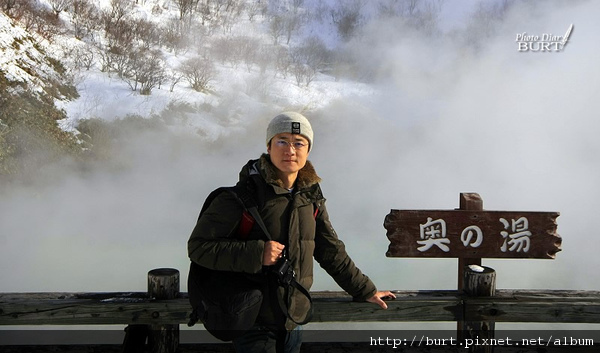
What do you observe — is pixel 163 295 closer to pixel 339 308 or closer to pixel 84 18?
pixel 339 308

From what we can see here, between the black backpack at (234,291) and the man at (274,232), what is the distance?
19 mm

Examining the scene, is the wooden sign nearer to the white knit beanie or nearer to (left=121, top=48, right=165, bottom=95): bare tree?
the white knit beanie

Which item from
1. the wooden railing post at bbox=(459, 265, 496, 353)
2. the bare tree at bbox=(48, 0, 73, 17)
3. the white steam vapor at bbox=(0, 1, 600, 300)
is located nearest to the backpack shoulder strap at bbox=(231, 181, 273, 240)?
the wooden railing post at bbox=(459, 265, 496, 353)

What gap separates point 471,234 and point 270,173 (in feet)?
4.24

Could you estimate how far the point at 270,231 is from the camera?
4.78 ft

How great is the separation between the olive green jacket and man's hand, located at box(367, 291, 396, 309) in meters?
0.38

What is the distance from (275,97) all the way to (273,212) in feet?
47.9

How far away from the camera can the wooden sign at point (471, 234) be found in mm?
2395

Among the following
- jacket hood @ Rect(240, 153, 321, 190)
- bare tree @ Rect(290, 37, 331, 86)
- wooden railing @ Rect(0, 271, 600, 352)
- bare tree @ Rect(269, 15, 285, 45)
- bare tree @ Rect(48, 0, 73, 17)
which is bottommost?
wooden railing @ Rect(0, 271, 600, 352)

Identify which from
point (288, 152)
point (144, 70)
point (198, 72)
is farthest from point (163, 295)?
point (198, 72)

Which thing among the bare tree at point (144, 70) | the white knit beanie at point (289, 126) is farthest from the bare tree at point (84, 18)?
the white knit beanie at point (289, 126)

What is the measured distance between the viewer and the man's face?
58.8 inches

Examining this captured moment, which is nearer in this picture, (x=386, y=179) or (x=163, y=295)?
(x=163, y=295)

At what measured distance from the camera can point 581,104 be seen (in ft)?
35.6
